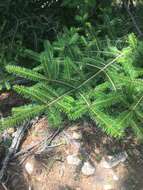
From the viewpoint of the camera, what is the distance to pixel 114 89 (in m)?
3.18

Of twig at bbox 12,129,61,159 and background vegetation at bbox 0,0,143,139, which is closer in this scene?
background vegetation at bbox 0,0,143,139

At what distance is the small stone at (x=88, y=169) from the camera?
3769 mm

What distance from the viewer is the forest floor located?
3.70 m

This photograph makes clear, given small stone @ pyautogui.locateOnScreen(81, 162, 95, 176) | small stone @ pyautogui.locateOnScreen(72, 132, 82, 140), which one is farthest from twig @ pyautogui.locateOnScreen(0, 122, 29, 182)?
small stone @ pyautogui.locateOnScreen(81, 162, 95, 176)

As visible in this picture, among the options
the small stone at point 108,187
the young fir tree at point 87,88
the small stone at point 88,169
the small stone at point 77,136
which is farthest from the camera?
the small stone at point 77,136

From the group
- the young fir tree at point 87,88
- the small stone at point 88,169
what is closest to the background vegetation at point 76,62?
the young fir tree at point 87,88

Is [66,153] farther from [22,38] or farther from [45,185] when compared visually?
[22,38]

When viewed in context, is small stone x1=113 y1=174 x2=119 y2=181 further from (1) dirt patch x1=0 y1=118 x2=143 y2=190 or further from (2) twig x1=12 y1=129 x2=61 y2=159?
(2) twig x1=12 y1=129 x2=61 y2=159

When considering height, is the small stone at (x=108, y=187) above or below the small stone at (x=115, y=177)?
below

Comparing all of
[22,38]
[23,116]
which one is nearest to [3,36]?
[22,38]

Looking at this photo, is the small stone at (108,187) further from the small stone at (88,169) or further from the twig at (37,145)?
the twig at (37,145)

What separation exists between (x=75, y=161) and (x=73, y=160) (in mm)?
24

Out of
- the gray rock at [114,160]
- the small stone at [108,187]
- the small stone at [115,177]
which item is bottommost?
the small stone at [108,187]

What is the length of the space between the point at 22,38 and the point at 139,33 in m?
1.33
